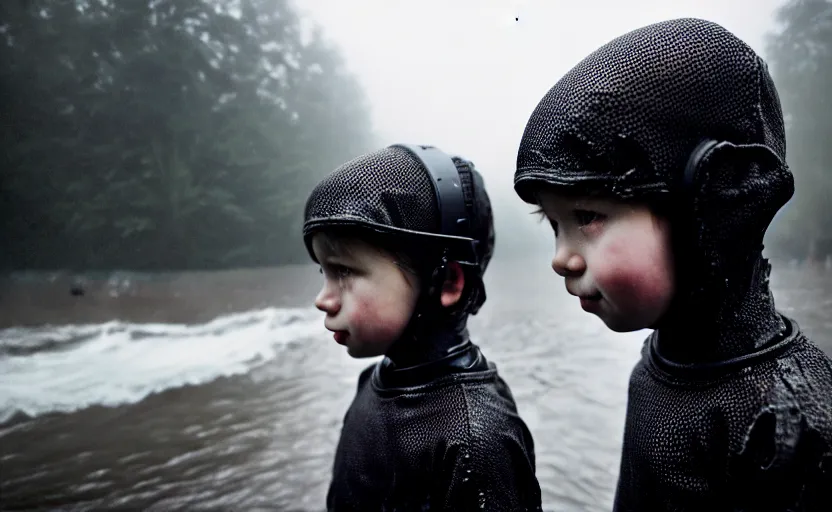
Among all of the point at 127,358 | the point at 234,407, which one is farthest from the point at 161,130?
the point at 234,407

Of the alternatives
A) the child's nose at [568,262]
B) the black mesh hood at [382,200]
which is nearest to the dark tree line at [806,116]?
the black mesh hood at [382,200]

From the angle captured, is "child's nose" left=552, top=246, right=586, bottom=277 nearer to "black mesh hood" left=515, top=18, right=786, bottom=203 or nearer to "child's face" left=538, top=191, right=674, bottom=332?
"child's face" left=538, top=191, right=674, bottom=332

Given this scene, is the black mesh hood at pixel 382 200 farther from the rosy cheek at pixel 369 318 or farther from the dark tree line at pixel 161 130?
the dark tree line at pixel 161 130

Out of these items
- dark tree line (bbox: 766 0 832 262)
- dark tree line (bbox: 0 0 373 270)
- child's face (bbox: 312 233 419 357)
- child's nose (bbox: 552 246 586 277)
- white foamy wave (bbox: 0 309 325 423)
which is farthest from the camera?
dark tree line (bbox: 0 0 373 270)

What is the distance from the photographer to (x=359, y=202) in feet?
3.70

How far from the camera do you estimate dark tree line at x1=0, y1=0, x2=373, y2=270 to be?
5.98 metres

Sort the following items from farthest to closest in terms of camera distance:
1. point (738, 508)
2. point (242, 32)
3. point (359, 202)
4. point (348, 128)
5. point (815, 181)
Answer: point (348, 128)
point (242, 32)
point (815, 181)
point (359, 202)
point (738, 508)

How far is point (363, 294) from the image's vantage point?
3.78ft

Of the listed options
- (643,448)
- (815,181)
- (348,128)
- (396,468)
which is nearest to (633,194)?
(643,448)

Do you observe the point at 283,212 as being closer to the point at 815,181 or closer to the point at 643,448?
the point at 815,181

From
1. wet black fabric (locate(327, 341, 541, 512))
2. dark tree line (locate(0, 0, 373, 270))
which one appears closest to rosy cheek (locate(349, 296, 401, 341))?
wet black fabric (locate(327, 341, 541, 512))

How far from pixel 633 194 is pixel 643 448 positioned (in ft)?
1.56

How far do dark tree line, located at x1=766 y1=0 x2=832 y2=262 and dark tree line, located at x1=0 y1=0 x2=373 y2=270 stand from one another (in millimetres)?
6551

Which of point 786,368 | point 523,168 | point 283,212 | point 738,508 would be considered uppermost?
point 283,212
